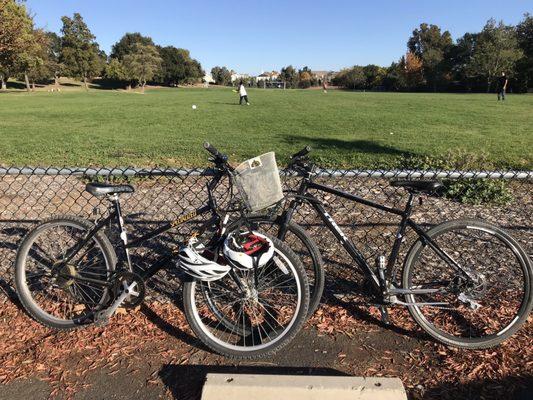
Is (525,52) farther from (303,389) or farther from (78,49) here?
(303,389)

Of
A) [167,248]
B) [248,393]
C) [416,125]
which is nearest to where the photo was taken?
[248,393]

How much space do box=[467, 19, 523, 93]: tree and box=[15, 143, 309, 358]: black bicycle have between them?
83333mm

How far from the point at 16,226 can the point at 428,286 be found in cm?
494

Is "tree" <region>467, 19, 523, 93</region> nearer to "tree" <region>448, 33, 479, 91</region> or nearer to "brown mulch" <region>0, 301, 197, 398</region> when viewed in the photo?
"tree" <region>448, 33, 479, 91</region>

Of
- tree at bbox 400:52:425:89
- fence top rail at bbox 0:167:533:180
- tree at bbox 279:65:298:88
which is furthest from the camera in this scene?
tree at bbox 279:65:298:88

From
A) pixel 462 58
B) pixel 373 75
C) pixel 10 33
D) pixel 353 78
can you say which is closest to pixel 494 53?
pixel 462 58

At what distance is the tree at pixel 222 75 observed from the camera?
14612cm

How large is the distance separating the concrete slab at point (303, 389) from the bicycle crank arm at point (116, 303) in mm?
1026

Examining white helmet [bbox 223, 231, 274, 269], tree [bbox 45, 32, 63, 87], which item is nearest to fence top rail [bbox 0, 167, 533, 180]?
white helmet [bbox 223, 231, 274, 269]

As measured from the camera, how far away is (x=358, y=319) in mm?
3627

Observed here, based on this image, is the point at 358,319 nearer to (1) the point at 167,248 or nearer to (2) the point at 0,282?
(1) the point at 167,248

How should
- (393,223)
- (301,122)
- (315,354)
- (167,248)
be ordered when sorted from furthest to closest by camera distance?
(301,122), (393,223), (167,248), (315,354)

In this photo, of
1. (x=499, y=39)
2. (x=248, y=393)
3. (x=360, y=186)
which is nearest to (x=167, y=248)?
(x=248, y=393)

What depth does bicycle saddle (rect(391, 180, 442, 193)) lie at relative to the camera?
9.94 feet
